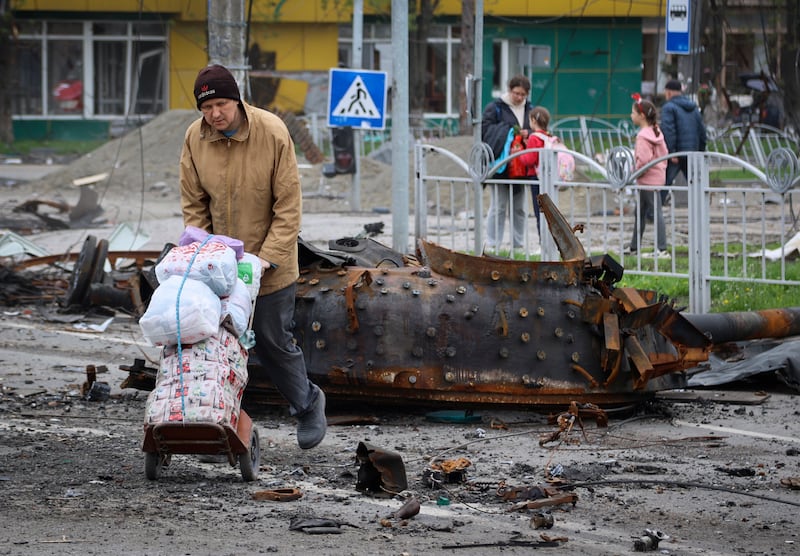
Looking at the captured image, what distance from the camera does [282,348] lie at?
6242mm

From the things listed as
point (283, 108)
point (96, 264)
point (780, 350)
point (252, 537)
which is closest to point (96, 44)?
point (283, 108)

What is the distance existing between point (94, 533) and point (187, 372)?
2.85ft

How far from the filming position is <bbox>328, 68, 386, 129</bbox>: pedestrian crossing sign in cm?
1614

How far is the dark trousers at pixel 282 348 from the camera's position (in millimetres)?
6191

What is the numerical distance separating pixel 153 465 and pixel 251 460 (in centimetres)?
43

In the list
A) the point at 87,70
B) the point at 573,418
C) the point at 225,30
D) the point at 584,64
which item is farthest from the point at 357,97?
the point at 584,64

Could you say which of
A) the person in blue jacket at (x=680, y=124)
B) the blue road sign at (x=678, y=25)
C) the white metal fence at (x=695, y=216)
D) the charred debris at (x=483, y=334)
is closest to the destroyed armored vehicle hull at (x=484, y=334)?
the charred debris at (x=483, y=334)

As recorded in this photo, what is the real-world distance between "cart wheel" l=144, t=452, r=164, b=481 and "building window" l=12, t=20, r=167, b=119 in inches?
1470

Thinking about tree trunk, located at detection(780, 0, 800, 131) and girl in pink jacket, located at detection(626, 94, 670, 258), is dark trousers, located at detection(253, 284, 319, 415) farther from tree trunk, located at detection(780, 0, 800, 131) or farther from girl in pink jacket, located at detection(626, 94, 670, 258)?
tree trunk, located at detection(780, 0, 800, 131)

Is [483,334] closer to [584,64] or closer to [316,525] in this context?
[316,525]

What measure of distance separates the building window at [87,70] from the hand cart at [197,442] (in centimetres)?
3738

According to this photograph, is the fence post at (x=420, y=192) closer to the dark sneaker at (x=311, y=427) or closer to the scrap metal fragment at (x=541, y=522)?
the dark sneaker at (x=311, y=427)

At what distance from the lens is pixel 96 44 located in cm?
4244

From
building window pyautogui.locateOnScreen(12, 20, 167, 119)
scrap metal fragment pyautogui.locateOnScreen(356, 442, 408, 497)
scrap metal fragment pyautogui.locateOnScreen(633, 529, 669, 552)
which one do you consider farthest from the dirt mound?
scrap metal fragment pyautogui.locateOnScreen(633, 529, 669, 552)
